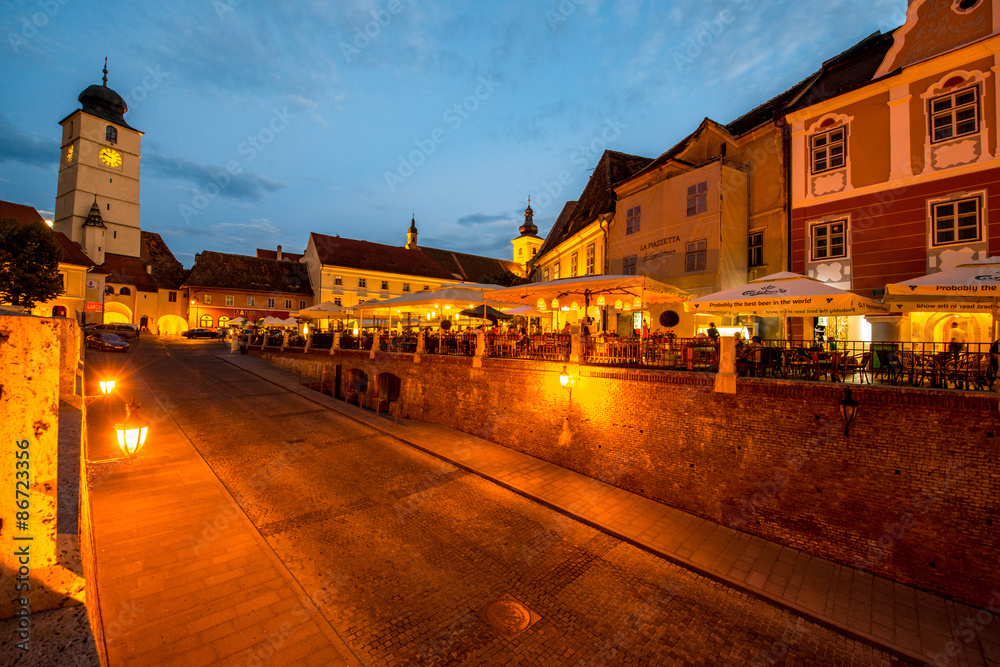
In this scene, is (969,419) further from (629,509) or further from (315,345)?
(315,345)

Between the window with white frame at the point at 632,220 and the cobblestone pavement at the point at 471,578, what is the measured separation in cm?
1387

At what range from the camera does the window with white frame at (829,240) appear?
13062 mm

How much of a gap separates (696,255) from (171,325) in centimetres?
5824

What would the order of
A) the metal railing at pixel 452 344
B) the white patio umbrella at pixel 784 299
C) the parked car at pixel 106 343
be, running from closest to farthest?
→ the white patio umbrella at pixel 784 299
the metal railing at pixel 452 344
the parked car at pixel 106 343

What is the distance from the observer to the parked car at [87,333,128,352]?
92.5 ft

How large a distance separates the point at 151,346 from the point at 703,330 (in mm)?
41499

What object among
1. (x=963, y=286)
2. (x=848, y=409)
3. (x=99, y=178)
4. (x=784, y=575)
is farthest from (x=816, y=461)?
(x=99, y=178)

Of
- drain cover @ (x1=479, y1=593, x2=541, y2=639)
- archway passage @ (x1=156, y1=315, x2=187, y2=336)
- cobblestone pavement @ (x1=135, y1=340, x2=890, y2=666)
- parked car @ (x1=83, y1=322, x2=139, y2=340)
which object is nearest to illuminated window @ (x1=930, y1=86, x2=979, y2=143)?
cobblestone pavement @ (x1=135, y1=340, x2=890, y2=666)

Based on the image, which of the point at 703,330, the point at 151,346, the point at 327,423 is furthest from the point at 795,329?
the point at 151,346

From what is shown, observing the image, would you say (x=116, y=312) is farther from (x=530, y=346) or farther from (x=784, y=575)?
(x=784, y=575)

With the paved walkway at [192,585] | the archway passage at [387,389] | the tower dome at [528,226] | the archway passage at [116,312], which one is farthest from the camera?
the tower dome at [528,226]

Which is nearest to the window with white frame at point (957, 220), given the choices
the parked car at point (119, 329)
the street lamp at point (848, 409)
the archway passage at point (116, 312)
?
the street lamp at point (848, 409)

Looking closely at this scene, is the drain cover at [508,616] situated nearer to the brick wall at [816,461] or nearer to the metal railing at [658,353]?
the brick wall at [816,461]

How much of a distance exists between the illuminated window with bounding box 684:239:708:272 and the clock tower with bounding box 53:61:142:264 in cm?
6170
